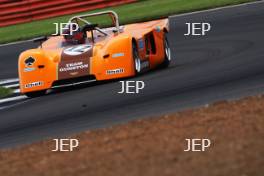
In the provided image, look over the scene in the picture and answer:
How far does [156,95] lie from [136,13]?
1132 centimetres

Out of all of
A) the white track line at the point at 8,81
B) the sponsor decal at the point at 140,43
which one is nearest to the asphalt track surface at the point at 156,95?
the sponsor decal at the point at 140,43

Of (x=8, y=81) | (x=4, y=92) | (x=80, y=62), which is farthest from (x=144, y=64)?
(x=8, y=81)

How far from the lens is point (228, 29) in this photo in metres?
18.4

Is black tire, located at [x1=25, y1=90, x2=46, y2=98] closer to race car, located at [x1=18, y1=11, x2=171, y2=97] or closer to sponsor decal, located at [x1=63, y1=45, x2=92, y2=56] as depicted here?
race car, located at [x1=18, y1=11, x2=171, y2=97]

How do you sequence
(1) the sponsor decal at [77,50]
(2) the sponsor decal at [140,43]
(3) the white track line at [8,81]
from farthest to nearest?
1. (3) the white track line at [8,81]
2. (2) the sponsor decal at [140,43]
3. (1) the sponsor decal at [77,50]

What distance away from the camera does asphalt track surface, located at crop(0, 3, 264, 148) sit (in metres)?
10.4

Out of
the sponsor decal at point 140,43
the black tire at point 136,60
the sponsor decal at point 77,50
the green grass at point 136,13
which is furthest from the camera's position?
the green grass at point 136,13

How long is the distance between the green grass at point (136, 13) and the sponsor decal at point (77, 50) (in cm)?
779

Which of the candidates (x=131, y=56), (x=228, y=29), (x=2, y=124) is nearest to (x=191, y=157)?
(x=2, y=124)

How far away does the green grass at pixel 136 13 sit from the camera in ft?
71.5

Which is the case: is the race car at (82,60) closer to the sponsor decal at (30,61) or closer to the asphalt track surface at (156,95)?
the sponsor decal at (30,61)

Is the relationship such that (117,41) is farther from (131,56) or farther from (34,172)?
(34,172)

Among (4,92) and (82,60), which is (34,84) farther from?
(4,92)

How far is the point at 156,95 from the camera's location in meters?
11.5
